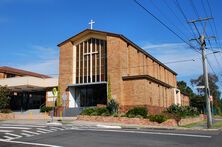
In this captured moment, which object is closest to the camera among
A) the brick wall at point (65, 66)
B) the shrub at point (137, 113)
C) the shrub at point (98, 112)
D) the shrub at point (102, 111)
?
the shrub at point (137, 113)

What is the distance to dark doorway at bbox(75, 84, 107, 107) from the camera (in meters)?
41.8

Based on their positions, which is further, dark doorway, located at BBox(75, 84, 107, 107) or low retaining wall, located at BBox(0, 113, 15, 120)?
dark doorway, located at BBox(75, 84, 107, 107)

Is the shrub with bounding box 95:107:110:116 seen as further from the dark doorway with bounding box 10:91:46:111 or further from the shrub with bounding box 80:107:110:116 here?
the dark doorway with bounding box 10:91:46:111

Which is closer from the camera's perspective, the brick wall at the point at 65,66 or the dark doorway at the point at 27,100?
the brick wall at the point at 65,66

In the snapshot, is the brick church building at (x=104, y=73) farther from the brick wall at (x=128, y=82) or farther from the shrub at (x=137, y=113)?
the shrub at (x=137, y=113)

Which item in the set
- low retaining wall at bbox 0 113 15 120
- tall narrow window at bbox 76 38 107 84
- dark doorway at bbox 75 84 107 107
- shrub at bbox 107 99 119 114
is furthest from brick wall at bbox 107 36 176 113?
low retaining wall at bbox 0 113 15 120

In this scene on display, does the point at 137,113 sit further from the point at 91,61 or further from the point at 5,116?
the point at 5,116

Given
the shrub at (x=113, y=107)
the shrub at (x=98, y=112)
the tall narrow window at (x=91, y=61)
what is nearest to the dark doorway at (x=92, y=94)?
the tall narrow window at (x=91, y=61)

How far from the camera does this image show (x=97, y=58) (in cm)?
4225

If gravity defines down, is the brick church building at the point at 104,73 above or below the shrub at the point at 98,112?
above

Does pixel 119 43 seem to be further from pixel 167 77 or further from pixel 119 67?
Result: pixel 167 77

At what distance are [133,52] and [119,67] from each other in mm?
6150

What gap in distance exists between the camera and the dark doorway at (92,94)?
137 feet

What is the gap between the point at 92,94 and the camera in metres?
42.9
